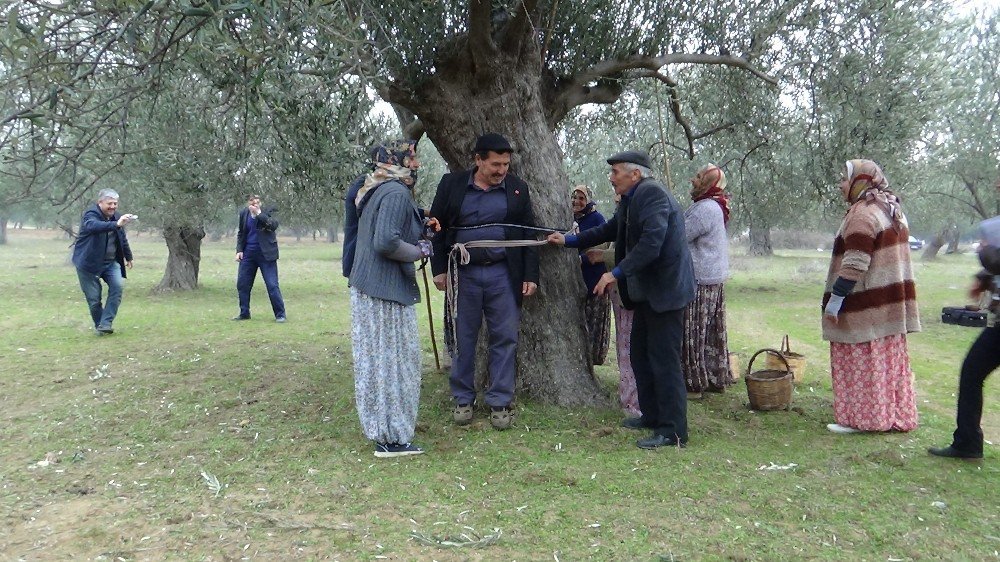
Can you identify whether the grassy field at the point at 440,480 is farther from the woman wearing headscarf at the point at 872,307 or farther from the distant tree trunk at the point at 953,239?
the distant tree trunk at the point at 953,239

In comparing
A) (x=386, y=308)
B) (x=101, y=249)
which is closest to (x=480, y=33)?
(x=386, y=308)

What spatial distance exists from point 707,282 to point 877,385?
5.32 feet

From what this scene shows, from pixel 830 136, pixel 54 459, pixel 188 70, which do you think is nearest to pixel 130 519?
pixel 54 459

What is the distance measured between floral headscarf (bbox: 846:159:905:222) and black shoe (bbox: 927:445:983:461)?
1.59 metres

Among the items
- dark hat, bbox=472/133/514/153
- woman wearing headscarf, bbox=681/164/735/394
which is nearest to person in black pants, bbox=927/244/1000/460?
woman wearing headscarf, bbox=681/164/735/394

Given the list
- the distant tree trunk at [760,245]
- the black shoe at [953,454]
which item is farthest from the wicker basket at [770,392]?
the distant tree trunk at [760,245]

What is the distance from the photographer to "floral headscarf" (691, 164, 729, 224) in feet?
20.6

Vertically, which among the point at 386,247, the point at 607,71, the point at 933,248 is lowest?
the point at 933,248

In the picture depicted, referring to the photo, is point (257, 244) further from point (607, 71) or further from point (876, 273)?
point (876, 273)

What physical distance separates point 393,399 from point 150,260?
2670 centimetres

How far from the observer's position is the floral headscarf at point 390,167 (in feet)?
16.2

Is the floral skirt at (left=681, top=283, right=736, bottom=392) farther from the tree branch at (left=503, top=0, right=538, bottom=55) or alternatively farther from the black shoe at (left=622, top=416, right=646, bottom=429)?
the tree branch at (left=503, top=0, right=538, bottom=55)

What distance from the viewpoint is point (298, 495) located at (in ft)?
13.9

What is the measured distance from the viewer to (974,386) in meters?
4.62
